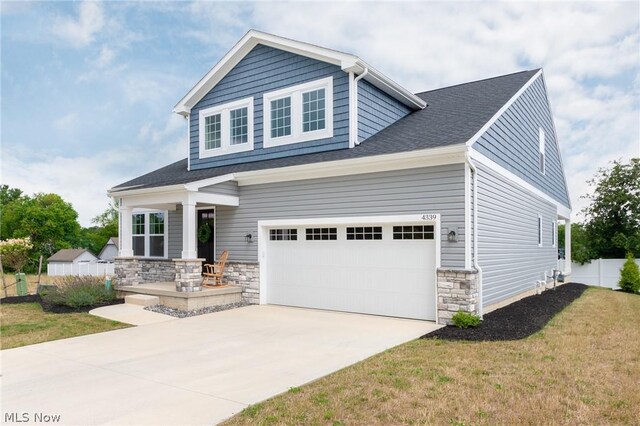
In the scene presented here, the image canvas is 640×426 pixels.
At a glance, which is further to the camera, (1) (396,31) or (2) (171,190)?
(1) (396,31)

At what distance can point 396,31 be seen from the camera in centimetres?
1417

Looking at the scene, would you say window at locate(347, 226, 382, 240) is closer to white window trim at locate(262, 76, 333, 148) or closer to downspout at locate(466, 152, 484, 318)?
downspout at locate(466, 152, 484, 318)

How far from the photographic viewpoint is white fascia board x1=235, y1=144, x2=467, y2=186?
27.7 ft

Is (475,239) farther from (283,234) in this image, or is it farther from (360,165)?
(283,234)

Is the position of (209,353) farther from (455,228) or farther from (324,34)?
(324,34)

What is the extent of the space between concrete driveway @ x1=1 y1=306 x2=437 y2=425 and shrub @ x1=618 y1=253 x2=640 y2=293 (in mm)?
13950

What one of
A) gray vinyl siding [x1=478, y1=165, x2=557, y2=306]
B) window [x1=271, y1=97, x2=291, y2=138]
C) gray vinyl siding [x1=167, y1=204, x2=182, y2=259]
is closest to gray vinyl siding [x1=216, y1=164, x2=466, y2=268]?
gray vinyl siding [x1=478, y1=165, x2=557, y2=306]

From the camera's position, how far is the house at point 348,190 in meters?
8.88

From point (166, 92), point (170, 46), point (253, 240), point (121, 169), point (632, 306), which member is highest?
point (170, 46)

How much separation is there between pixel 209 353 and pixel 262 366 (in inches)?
46.1

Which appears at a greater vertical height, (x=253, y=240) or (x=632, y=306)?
(x=253, y=240)

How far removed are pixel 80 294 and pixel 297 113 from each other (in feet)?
23.6

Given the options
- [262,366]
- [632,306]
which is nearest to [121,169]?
[262,366]
